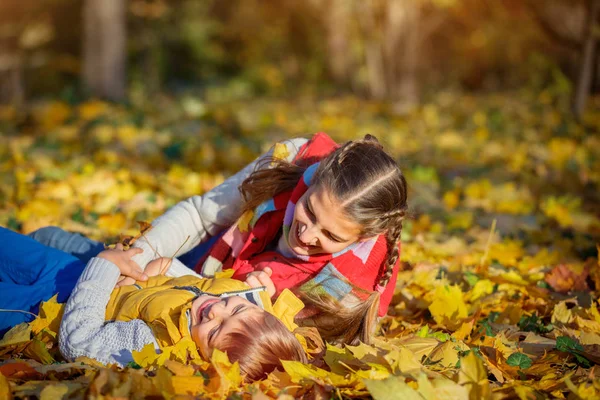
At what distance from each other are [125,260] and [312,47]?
10375mm

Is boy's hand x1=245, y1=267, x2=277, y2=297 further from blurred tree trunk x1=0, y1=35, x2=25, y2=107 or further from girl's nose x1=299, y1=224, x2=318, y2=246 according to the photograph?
blurred tree trunk x1=0, y1=35, x2=25, y2=107

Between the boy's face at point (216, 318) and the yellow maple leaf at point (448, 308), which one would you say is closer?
the boy's face at point (216, 318)

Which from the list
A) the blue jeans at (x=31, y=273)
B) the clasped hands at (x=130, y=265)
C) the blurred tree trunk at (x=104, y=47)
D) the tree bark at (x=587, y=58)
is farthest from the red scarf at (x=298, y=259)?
the tree bark at (x=587, y=58)

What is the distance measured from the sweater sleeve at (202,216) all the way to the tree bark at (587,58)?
15.9 ft

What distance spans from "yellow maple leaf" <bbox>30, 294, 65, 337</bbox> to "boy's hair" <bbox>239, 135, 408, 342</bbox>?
0.92 metres

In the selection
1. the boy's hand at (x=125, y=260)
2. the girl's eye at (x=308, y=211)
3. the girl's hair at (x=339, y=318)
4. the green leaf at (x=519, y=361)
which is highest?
the girl's eye at (x=308, y=211)

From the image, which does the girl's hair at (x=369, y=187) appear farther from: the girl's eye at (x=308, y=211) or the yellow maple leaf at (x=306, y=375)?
the yellow maple leaf at (x=306, y=375)

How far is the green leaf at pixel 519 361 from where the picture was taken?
202 cm

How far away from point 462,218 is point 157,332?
234cm

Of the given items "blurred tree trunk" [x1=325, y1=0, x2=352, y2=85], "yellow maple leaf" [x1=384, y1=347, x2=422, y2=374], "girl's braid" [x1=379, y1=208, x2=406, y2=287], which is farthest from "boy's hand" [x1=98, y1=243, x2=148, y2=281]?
"blurred tree trunk" [x1=325, y1=0, x2=352, y2=85]

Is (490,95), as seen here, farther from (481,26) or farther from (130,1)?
(130,1)

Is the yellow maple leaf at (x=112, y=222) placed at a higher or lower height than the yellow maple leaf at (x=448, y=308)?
higher

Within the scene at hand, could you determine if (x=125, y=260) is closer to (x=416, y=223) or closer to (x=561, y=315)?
(x=561, y=315)

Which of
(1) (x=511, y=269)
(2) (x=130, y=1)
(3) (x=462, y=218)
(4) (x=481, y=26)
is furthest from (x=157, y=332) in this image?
(4) (x=481, y=26)
